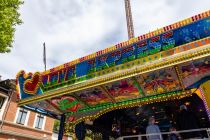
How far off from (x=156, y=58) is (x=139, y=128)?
563 centimetres

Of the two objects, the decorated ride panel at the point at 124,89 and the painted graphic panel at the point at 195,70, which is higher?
the painted graphic panel at the point at 195,70

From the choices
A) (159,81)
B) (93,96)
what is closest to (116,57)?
(159,81)

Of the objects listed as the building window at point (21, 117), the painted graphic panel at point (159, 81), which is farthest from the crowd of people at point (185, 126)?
the building window at point (21, 117)

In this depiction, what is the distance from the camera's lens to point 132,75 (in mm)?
6027

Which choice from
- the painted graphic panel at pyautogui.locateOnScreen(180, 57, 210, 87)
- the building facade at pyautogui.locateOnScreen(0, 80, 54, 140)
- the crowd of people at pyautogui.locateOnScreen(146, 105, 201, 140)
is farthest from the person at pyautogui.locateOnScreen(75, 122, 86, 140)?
the building facade at pyautogui.locateOnScreen(0, 80, 54, 140)

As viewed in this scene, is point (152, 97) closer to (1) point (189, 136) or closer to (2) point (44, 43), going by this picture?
(1) point (189, 136)

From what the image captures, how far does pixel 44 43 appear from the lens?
1481 cm

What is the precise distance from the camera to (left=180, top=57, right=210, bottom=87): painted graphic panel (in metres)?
5.71

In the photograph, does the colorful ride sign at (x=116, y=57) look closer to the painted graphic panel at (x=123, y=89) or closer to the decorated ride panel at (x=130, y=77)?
the decorated ride panel at (x=130, y=77)

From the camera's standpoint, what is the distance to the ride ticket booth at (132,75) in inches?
213

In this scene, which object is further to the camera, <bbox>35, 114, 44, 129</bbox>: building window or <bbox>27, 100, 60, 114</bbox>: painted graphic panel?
<bbox>35, 114, 44, 129</bbox>: building window

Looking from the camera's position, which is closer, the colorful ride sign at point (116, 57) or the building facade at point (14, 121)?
the colorful ride sign at point (116, 57)

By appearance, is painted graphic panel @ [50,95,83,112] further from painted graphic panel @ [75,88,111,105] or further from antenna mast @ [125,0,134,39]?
antenna mast @ [125,0,134,39]

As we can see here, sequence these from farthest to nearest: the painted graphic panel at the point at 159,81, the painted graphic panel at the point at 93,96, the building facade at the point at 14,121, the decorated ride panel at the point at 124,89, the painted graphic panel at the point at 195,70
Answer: the building facade at the point at 14,121
the painted graphic panel at the point at 93,96
the decorated ride panel at the point at 124,89
the painted graphic panel at the point at 159,81
the painted graphic panel at the point at 195,70
